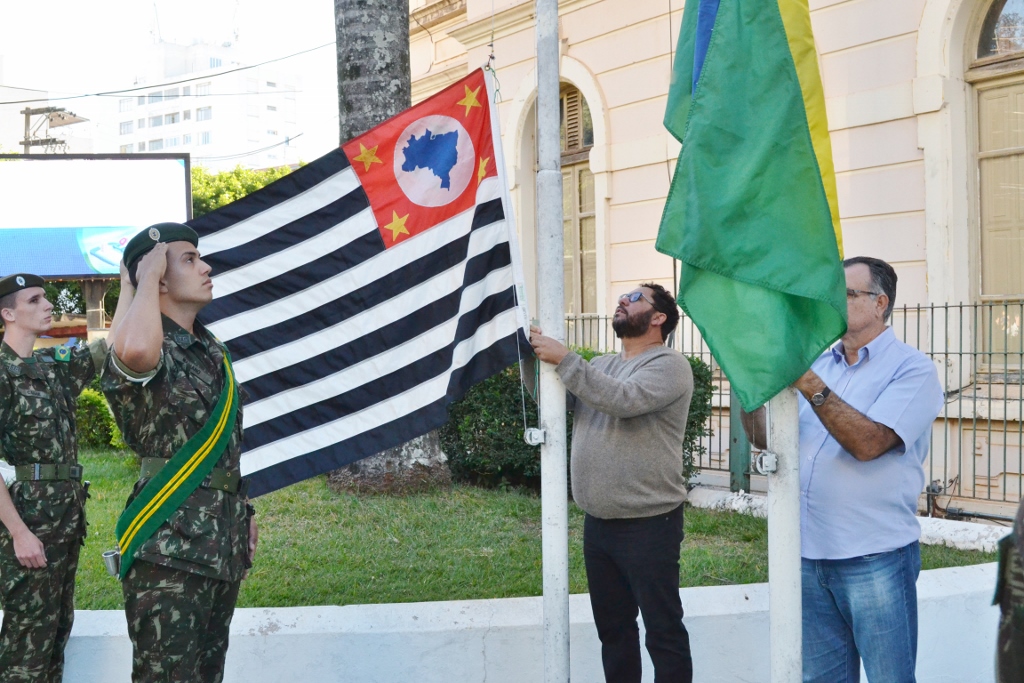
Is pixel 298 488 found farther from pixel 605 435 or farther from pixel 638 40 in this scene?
pixel 638 40

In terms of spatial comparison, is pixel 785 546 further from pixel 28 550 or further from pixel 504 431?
pixel 504 431

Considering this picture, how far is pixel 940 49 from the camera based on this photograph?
887 cm

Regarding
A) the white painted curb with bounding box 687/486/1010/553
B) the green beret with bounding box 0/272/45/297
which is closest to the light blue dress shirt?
the white painted curb with bounding box 687/486/1010/553

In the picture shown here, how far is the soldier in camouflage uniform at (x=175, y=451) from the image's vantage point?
3203 millimetres

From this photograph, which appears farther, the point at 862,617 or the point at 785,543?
the point at 862,617

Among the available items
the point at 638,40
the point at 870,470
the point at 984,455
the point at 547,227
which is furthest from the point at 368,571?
the point at 638,40

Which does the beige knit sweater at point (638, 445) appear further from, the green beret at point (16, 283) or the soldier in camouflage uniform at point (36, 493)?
the green beret at point (16, 283)

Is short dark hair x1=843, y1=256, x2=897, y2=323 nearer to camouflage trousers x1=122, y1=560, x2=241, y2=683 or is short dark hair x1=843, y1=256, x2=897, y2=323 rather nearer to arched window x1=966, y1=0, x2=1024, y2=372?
camouflage trousers x1=122, y1=560, x2=241, y2=683

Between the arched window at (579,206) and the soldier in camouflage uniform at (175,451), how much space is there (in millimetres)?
9644

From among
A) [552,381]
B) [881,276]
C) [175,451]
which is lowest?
[175,451]

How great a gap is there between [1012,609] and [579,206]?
38.4ft

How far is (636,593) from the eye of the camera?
4.01m

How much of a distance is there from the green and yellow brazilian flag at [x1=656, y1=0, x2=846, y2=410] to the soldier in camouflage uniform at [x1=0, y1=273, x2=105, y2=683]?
2965 millimetres

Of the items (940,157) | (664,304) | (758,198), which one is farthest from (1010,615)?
(940,157)
